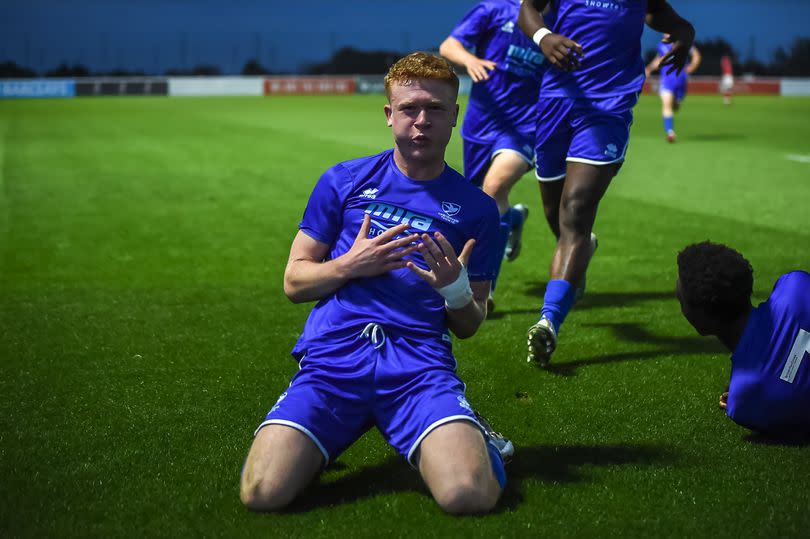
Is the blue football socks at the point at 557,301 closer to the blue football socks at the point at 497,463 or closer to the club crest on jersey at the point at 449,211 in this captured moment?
the club crest on jersey at the point at 449,211

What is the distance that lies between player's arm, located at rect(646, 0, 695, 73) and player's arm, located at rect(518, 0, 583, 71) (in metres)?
0.77

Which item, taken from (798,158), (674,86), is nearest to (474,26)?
(798,158)

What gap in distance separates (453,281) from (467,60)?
353 centimetres

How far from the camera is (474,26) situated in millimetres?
7500

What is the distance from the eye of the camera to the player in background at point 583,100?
601 cm

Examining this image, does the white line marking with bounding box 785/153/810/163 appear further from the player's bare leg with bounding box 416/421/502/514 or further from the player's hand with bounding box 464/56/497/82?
the player's bare leg with bounding box 416/421/502/514

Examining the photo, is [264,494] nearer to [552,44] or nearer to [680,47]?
[552,44]

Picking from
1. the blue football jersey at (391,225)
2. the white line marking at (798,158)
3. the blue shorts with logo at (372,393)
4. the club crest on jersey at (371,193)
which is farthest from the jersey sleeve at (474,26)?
the white line marking at (798,158)

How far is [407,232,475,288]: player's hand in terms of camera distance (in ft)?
12.2

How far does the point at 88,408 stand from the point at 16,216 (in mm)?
7285

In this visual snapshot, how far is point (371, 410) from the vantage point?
159 inches

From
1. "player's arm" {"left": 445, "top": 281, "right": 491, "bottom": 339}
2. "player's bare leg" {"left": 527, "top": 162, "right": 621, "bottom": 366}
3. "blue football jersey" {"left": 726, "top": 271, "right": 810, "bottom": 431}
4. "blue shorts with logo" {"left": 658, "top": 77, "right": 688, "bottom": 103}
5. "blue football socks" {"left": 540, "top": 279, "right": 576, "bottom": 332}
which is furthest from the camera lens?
"blue shorts with logo" {"left": 658, "top": 77, "right": 688, "bottom": 103}

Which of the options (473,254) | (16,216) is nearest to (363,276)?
(473,254)

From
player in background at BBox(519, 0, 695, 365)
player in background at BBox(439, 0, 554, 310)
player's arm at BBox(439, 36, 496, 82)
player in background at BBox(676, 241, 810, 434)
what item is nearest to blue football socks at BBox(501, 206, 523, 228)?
player in background at BBox(439, 0, 554, 310)
